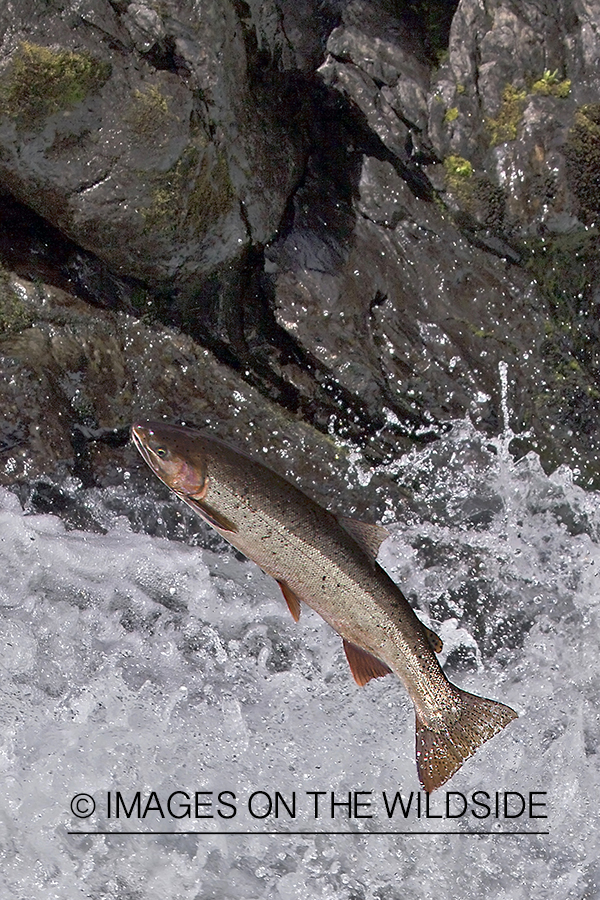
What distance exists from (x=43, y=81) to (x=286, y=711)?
334 centimetres

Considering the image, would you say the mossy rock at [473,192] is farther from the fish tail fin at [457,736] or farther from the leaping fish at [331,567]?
the fish tail fin at [457,736]

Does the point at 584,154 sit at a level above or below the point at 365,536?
above

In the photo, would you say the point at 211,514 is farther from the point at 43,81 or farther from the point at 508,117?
the point at 508,117

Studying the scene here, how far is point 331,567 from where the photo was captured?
3404mm

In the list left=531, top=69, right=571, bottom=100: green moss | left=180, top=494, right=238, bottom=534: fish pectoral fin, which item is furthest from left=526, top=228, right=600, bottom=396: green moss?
left=180, top=494, right=238, bottom=534: fish pectoral fin

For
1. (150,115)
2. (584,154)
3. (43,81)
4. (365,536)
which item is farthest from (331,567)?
(584,154)

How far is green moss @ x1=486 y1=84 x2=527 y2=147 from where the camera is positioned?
4.60 metres

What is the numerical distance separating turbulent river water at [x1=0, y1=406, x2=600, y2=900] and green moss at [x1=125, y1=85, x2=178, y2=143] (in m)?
1.85

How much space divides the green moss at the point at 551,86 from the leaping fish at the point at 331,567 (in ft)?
8.80

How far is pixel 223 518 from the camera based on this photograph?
130 inches

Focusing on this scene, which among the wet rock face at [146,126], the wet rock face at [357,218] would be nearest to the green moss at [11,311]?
the wet rock face at [357,218]

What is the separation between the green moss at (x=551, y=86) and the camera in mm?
4594

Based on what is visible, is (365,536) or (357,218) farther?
(357,218)

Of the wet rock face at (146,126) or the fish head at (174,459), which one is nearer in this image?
the fish head at (174,459)
